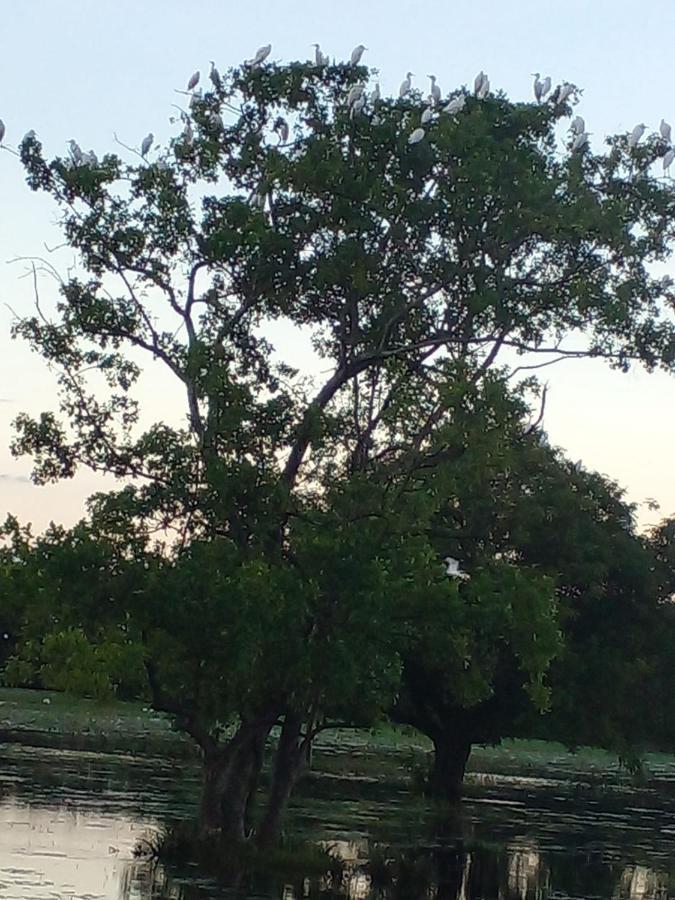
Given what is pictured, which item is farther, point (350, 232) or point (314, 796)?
point (314, 796)

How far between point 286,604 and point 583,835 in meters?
16.4

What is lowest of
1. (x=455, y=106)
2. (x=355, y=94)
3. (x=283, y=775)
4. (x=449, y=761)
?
(x=283, y=775)

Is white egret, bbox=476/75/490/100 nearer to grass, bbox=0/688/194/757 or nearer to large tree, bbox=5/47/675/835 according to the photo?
large tree, bbox=5/47/675/835

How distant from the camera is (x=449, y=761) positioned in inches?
1672

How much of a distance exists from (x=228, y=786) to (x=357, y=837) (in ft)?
21.9

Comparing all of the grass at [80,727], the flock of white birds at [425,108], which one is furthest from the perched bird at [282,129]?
the grass at [80,727]

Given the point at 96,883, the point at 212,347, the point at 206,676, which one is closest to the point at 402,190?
the point at 212,347

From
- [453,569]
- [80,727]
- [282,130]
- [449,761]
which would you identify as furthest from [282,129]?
[80,727]

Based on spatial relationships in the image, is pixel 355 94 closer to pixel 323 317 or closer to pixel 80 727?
pixel 323 317

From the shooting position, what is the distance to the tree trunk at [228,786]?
23.6m

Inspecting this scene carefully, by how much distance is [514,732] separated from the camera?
1687 inches

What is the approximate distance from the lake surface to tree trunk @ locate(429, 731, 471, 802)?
722 millimetres

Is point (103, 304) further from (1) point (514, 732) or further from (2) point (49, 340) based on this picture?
(1) point (514, 732)

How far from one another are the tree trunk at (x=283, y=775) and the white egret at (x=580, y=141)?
358 inches
